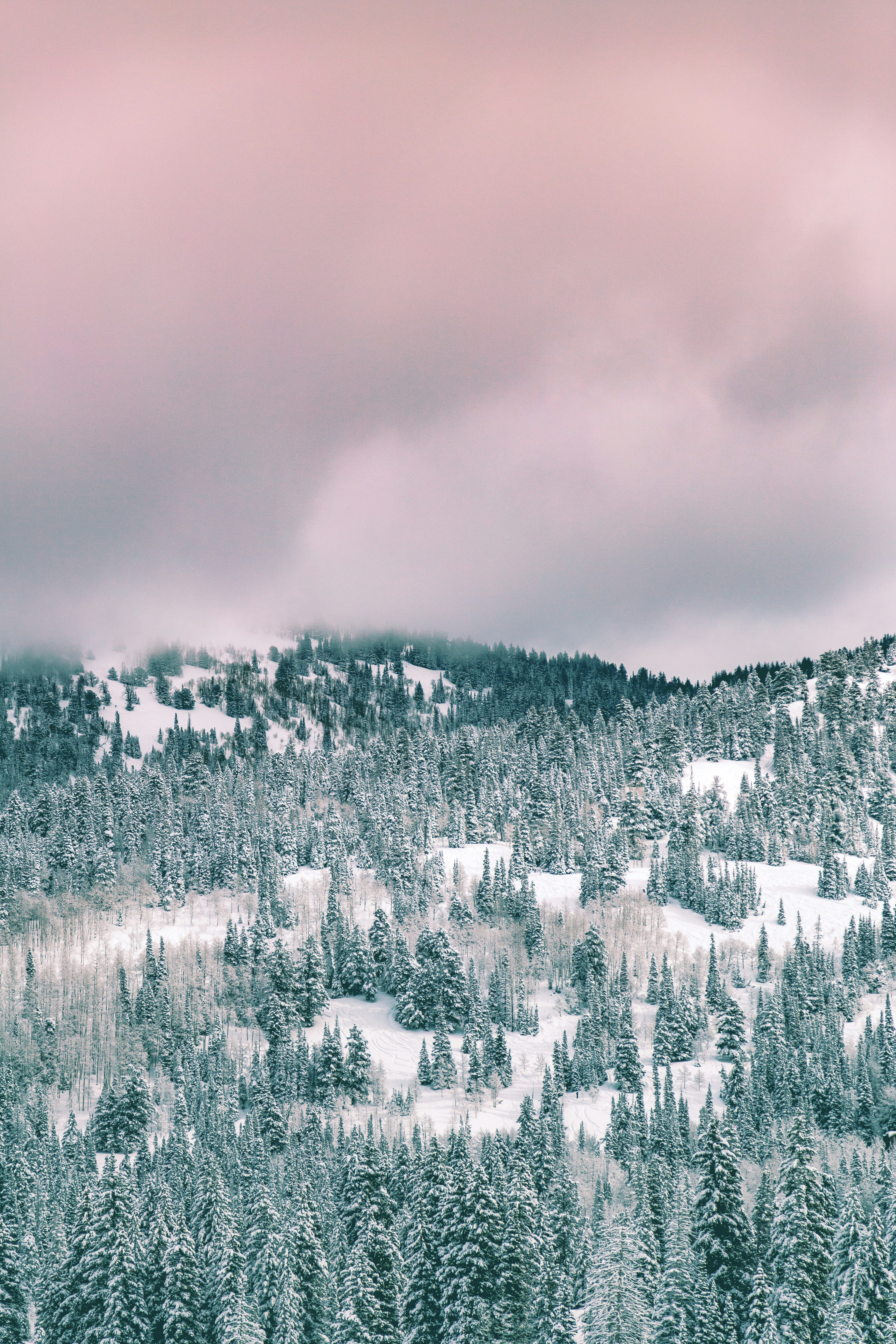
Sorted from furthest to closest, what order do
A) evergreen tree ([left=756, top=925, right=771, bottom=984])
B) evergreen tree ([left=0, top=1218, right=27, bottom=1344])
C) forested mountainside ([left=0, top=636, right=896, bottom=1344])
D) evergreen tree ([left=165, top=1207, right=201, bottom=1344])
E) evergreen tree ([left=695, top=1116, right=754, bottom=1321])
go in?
1. evergreen tree ([left=756, top=925, right=771, bottom=984])
2. evergreen tree ([left=0, top=1218, right=27, bottom=1344])
3. evergreen tree ([left=165, top=1207, right=201, bottom=1344])
4. evergreen tree ([left=695, top=1116, right=754, bottom=1321])
5. forested mountainside ([left=0, top=636, right=896, bottom=1344])

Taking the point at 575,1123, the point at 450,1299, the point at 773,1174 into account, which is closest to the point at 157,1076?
the point at 575,1123

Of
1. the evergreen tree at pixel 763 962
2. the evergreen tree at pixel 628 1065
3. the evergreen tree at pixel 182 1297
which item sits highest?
the evergreen tree at pixel 763 962

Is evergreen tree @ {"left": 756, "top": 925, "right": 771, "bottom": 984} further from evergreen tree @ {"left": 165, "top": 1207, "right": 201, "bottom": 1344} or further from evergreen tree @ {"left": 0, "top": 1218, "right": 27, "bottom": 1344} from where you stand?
evergreen tree @ {"left": 0, "top": 1218, "right": 27, "bottom": 1344}

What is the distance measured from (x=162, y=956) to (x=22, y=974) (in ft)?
80.6

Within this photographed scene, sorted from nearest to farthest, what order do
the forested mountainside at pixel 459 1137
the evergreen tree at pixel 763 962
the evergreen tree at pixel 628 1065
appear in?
the forested mountainside at pixel 459 1137, the evergreen tree at pixel 628 1065, the evergreen tree at pixel 763 962

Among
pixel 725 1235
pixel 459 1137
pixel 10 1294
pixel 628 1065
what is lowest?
pixel 628 1065

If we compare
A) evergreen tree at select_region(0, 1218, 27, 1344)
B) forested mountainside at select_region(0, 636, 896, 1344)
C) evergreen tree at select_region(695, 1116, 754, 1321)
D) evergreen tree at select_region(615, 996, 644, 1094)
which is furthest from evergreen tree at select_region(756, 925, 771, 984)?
evergreen tree at select_region(0, 1218, 27, 1344)

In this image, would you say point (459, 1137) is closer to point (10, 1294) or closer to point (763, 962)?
point (10, 1294)

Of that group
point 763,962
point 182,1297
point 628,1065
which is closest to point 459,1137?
point 182,1297

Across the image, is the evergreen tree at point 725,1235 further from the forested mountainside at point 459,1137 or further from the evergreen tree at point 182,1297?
the evergreen tree at point 182,1297

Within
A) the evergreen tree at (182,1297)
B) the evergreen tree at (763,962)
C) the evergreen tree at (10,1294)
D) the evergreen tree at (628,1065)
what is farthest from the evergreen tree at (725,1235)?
the evergreen tree at (763,962)

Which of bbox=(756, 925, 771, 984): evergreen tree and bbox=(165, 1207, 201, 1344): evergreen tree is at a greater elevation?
bbox=(756, 925, 771, 984): evergreen tree

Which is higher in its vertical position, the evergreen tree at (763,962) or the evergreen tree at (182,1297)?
the evergreen tree at (763,962)

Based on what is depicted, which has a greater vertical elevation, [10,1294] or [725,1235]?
[725,1235]
